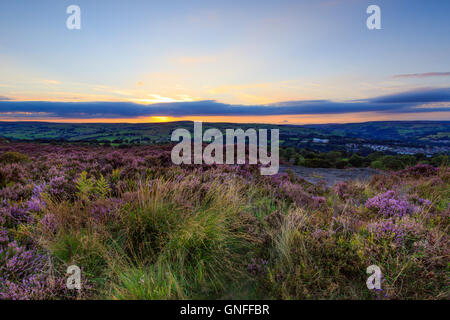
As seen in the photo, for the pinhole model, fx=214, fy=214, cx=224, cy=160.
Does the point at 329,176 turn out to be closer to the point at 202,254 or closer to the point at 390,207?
the point at 390,207

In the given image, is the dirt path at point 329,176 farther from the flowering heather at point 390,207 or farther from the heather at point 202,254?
the heather at point 202,254

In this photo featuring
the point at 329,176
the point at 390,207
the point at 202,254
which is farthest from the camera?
the point at 329,176

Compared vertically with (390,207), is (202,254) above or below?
below

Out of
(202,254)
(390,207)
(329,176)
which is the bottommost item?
(329,176)

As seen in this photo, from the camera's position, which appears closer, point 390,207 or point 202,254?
point 202,254

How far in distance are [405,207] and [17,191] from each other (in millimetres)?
9449

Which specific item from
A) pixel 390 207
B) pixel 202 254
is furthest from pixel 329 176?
pixel 202 254

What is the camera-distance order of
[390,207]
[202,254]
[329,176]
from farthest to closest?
[329,176] → [390,207] → [202,254]

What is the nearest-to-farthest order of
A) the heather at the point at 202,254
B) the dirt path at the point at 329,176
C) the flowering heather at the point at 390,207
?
the heather at the point at 202,254 → the flowering heather at the point at 390,207 → the dirt path at the point at 329,176

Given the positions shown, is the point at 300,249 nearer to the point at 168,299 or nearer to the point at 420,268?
the point at 420,268

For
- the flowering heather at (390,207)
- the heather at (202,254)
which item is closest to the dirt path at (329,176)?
the flowering heather at (390,207)

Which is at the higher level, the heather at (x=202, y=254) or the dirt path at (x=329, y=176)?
the heather at (x=202, y=254)

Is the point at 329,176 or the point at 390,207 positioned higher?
the point at 390,207
